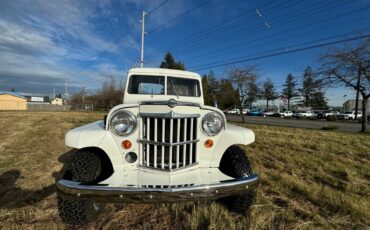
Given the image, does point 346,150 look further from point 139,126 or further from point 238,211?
point 139,126

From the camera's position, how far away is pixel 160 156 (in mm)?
2945

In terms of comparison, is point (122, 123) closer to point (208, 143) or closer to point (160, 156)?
point (160, 156)

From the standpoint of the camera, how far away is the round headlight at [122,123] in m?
2.90

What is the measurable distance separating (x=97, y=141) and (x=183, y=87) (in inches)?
84.6

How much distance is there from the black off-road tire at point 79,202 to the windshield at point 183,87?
1.91 meters

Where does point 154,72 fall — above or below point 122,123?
above

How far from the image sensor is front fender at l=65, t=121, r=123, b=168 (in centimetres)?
279

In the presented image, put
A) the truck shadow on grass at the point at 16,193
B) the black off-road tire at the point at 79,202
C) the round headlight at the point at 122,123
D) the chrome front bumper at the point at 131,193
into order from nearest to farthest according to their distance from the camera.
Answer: the chrome front bumper at the point at 131,193, the black off-road tire at the point at 79,202, the round headlight at the point at 122,123, the truck shadow on grass at the point at 16,193

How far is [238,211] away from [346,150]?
6288 millimetres

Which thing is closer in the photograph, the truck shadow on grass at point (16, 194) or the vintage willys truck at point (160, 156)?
the vintage willys truck at point (160, 156)

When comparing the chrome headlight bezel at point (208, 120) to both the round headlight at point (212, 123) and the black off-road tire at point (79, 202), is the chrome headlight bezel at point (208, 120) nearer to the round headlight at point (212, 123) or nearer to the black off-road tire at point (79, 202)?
the round headlight at point (212, 123)

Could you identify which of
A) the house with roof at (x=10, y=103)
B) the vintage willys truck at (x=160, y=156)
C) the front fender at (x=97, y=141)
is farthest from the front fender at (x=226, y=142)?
the house with roof at (x=10, y=103)

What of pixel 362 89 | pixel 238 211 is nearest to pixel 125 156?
pixel 238 211

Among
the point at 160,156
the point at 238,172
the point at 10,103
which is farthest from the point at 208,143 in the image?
the point at 10,103
